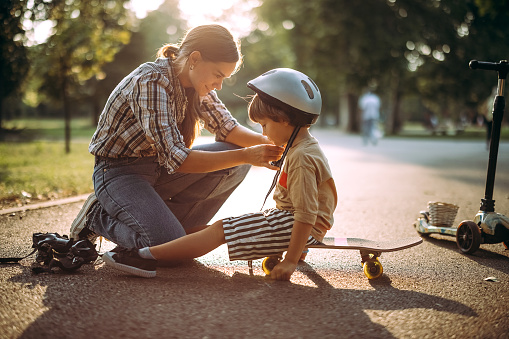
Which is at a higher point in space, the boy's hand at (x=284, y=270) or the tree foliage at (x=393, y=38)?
the tree foliage at (x=393, y=38)

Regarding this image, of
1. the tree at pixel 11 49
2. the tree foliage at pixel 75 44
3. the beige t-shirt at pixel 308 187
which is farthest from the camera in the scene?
the tree foliage at pixel 75 44

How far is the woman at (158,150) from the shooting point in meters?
3.23

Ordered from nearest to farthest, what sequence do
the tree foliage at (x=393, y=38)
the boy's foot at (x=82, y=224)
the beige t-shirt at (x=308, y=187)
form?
the beige t-shirt at (x=308, y=187)
the boy's foot at (x=82, y=224)
the tree foliage at (x=393, y=38)

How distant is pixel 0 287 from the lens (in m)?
2.88

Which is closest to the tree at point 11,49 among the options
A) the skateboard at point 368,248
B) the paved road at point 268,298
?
the paved road at point 268,298

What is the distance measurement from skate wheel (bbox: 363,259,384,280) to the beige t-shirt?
1.11 feet

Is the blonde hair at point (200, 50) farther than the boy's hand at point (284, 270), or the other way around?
the blonde hair at point (200, 50)

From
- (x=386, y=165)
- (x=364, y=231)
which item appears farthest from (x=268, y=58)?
(x=364, y=231)

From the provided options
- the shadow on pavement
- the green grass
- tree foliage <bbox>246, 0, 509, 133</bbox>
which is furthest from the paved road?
tree foliage <bbox>246, 0, 509, 133</bbox>

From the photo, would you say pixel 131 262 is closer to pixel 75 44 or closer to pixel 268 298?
pixel 268 298

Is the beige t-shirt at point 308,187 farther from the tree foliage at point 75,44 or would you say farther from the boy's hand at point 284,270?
the tree foliage at point 75,44

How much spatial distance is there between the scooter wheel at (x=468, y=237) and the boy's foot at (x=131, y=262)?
228 centimetres

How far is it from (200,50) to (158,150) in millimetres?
705

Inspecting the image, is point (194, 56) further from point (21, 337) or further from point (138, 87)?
point (21, 337)
